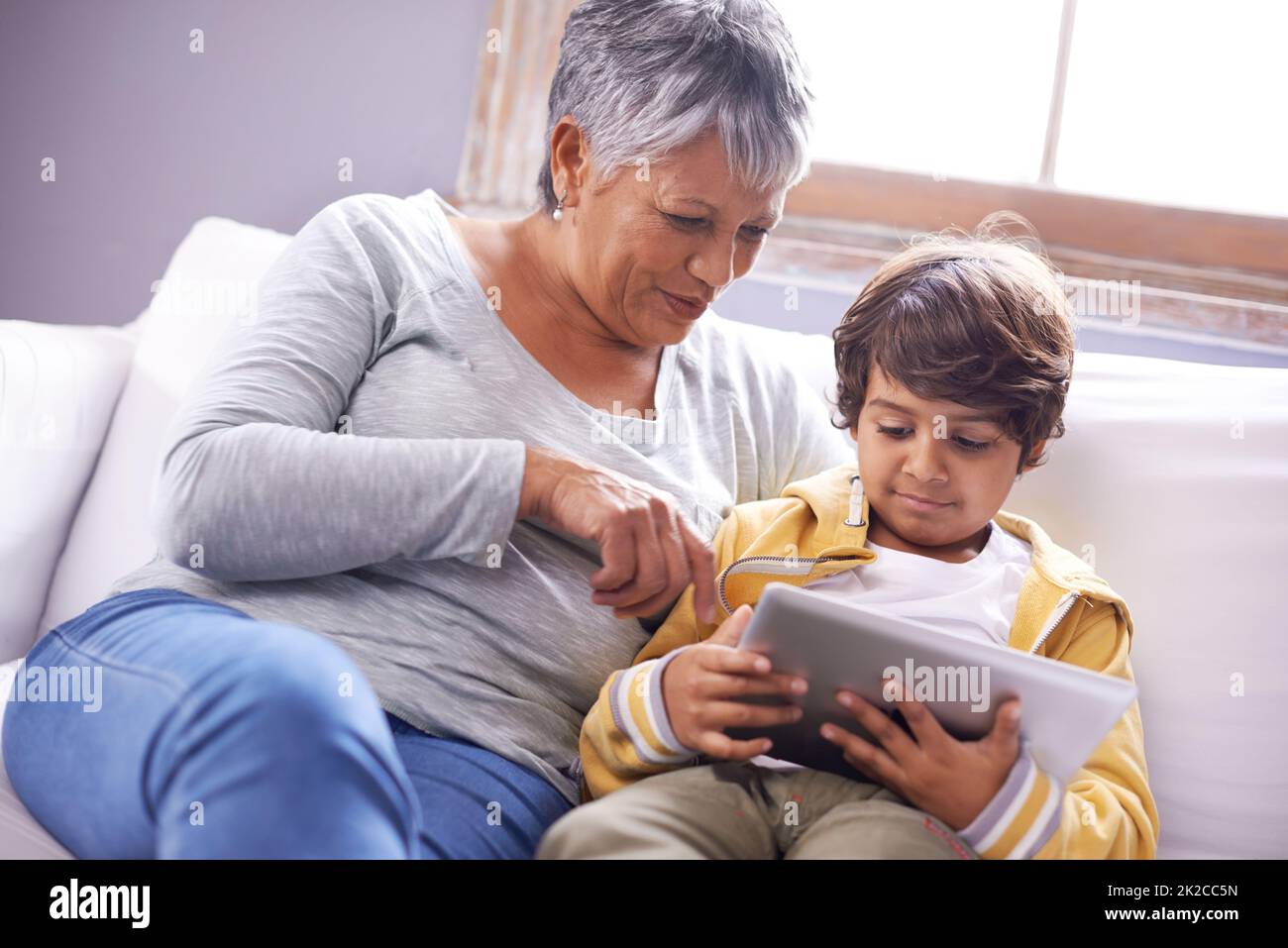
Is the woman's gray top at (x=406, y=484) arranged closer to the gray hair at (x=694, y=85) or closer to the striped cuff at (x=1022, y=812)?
the gray hair at (x=694, y=85)

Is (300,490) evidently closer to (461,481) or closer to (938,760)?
(461,481)

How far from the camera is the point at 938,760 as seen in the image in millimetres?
900

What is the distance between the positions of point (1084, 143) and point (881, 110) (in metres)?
0.36

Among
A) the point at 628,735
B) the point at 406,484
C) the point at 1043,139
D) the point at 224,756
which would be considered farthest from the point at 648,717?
the point at 1043,139

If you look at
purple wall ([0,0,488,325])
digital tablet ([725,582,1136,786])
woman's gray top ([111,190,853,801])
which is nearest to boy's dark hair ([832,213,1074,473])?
woman's gray top ([111,190,853,801])

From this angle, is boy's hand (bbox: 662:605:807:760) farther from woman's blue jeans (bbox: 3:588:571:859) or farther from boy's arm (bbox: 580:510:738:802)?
woman's blue jeans (bbox: 3:588:571:859)

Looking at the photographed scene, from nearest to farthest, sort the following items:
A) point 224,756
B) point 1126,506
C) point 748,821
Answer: point 224,756
point 748,821
point 1126,506

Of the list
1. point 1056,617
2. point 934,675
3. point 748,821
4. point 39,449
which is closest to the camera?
point 934,675

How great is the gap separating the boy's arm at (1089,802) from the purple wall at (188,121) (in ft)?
4.97

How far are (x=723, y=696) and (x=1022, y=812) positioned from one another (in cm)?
25

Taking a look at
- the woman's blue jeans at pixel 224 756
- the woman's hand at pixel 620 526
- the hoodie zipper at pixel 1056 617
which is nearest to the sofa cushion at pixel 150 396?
the woman's blue jeans at pixel 224 756

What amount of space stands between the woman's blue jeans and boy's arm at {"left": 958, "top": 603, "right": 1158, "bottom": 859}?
394 millimetres

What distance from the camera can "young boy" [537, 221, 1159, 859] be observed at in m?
0.90

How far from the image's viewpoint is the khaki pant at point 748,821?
2.75 feet
